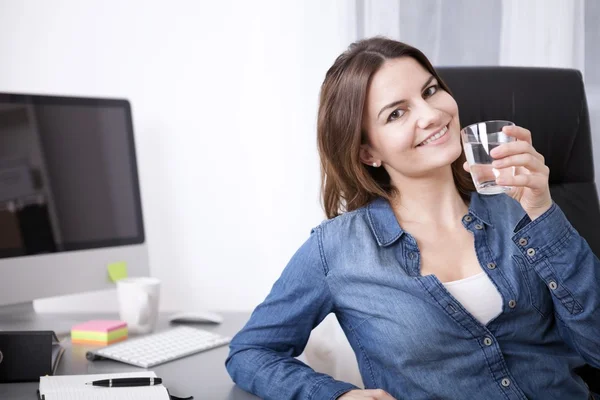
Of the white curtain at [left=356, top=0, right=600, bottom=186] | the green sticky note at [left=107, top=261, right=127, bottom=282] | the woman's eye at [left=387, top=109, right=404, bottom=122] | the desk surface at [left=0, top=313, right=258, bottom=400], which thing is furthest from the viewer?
the white curtain at [left=356, top=0, right=600, bottom=186]

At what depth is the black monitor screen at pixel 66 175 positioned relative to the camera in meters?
1.62

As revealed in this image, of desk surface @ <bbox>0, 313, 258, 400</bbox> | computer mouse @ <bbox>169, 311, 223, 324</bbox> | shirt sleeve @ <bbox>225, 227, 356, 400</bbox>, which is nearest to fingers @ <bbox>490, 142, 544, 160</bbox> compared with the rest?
shirt sleeve @ <bbox>225, 227, 356, 400</bbox>

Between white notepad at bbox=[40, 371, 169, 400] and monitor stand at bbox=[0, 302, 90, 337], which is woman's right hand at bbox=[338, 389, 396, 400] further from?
monitor stand at bbox=[0, 302, 90, 337]

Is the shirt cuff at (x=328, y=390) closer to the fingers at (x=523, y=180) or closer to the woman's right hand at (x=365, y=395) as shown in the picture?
the woman's right hand at (x=365, y=395)

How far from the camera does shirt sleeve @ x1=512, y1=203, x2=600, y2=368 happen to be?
125 centimetres

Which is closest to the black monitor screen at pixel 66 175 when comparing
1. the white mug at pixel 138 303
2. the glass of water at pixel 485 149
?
the white mug at pixel 138 303

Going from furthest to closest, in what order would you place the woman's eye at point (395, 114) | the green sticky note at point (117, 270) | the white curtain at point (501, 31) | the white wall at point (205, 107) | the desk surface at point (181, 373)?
the white wall at point (205, 107)
the white curtain at point (501, 31)
the green sticky note at point (117, 270)
the woman's eye at point (395, 114)
the desk surface at point (181, 373)

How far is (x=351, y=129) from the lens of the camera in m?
1.42

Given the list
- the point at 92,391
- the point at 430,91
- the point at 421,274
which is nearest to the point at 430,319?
the point at 421,274

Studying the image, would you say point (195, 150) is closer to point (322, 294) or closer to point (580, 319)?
point (322, 294)

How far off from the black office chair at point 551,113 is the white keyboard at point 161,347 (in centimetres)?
73

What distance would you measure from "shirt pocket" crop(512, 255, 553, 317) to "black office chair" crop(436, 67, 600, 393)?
0.37m

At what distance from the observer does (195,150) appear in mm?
2207

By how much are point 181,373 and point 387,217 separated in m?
0.48
